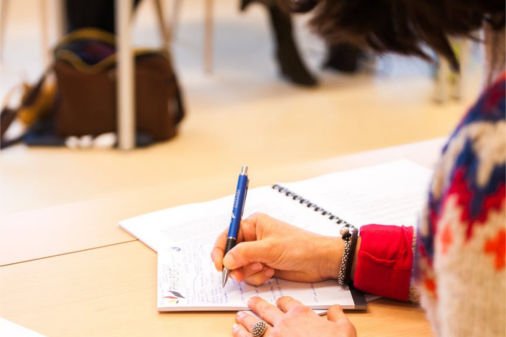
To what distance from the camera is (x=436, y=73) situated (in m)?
3.25

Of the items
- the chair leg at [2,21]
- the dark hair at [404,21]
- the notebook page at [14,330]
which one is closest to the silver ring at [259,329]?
the notebook page at [14,330]

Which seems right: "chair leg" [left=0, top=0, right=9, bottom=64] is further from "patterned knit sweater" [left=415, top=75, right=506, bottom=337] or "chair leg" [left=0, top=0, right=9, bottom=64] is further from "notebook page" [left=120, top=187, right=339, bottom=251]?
"patterned knit sweater" [left=415, top=75, right=506, bottom=337]

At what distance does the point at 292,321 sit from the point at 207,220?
0.27 meters

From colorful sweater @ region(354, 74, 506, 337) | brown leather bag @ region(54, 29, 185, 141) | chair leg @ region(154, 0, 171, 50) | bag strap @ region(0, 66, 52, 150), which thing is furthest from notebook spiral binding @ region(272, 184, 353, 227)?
chair leg @ region(154, 0, 171, 50)

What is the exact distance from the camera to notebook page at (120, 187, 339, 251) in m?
0.98

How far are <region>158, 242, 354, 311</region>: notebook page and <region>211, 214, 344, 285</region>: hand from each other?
13 mm

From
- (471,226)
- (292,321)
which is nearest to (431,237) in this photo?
(471,226)

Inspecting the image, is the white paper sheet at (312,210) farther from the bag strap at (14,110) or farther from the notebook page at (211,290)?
the bag strap at (14,110)

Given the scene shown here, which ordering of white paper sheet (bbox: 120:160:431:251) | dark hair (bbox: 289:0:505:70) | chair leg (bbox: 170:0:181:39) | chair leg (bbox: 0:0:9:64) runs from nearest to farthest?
dark hair (bbox: 289:0:505:70)
white paper sheet (bbox: 120:160:431:251)
chair leg (bbox: 0:0:9:64)
chair leg (bbox: 170:0:181:39)

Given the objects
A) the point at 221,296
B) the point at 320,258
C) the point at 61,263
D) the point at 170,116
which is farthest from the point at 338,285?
the point at 170,116

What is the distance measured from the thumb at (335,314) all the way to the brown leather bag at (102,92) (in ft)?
5.96

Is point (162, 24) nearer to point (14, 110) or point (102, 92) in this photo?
point (102, 92)

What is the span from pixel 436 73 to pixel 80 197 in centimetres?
178

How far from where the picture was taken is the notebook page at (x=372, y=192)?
1.03 meters
